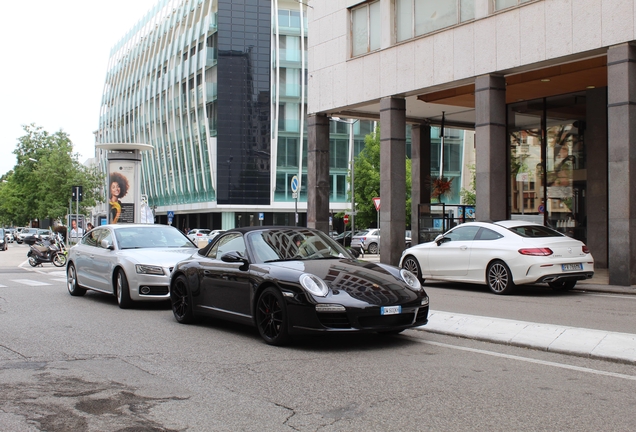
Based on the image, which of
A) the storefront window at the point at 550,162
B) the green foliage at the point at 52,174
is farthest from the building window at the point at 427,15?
the green foliage at the point at 52,174

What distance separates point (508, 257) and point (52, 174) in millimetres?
58655

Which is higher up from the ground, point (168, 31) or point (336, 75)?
point (168, 31)

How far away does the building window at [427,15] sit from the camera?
20.8 metres

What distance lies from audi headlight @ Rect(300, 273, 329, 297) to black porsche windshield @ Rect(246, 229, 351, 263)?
3.22 feet

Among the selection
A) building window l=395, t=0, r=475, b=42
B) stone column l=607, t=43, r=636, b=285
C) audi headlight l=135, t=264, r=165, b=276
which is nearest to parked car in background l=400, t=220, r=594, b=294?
stone column l=607, t=43, r=636, b=285

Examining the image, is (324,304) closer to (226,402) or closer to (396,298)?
(396,298)

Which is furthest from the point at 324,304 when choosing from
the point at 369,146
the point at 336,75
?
the point at 369,146

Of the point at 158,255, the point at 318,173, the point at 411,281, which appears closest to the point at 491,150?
the point at 318,173

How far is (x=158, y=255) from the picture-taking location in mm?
12594

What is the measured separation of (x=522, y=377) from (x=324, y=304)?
2.14m

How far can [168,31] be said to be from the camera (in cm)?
7675

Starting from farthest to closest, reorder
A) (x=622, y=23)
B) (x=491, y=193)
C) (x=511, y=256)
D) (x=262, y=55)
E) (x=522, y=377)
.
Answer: (x=262, y=55), (x=491, y=193), (x=622, y=23), (x=511, y=256), (x=522, y=377)

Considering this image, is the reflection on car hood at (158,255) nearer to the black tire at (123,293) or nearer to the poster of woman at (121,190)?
the black tire at (123,293)

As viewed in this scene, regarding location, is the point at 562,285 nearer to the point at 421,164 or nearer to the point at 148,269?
the point at 148,269
